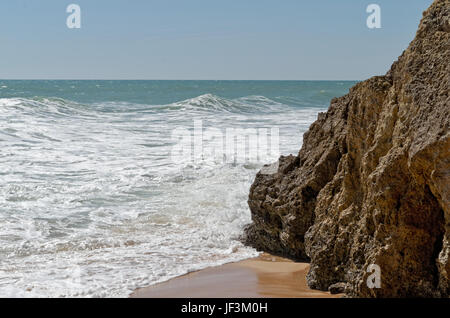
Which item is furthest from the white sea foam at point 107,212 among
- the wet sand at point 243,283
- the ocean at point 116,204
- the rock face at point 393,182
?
the rock face at point 393,182

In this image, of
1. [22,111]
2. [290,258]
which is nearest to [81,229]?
[290,258]

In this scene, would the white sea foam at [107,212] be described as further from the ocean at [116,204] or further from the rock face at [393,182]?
the rock face at [393,182]

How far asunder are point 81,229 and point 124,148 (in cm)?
601

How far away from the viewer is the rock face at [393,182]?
2.84m

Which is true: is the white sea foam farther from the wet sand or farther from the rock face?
the rock face

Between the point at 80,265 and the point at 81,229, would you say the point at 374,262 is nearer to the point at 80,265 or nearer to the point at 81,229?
the point at 80,265

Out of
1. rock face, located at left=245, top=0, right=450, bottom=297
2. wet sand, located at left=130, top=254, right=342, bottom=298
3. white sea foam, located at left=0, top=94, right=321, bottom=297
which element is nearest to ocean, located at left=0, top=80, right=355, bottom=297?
white sea foam, located at left=0, top=94, right=321, bottom=297

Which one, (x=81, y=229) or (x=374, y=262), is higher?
(x=374, y=262)

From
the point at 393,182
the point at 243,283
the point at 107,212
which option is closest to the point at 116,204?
the point at 107,212

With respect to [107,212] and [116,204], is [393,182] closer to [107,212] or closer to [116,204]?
[107,212]

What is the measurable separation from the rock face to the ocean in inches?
54.5

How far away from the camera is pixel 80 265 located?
4680 mm

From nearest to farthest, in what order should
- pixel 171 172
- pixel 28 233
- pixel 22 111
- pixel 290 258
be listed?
pixel 290 258 → pixel 28 233 → pixel 171 172 → pixel 22 111

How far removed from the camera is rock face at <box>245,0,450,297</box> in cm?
284
